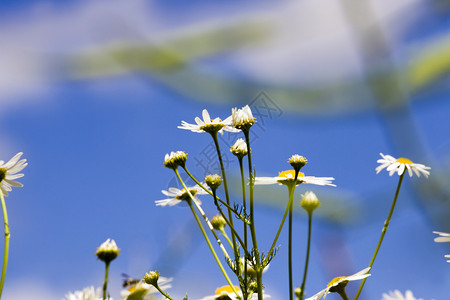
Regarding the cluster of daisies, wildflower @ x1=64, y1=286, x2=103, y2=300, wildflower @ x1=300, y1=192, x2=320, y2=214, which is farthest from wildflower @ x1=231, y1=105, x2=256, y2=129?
wildflower @ x1=64, y1=286, x2=103, y2=300

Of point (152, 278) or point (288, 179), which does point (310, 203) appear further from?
point (152, 278)

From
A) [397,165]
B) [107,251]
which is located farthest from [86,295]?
[397,165]

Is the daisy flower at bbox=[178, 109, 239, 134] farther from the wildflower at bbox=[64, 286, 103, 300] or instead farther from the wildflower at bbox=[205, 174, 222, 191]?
the wildflower at bbox=[64, 286, 103, 300]

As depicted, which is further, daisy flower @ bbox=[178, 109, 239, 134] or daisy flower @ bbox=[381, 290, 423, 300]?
daisy flower @ bbox=[178, 109, 239, 134]

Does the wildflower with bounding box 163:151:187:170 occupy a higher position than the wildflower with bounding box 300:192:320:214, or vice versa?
the wildflower with bounding box 163:151:187:170

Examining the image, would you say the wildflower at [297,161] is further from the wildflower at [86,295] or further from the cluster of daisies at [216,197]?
the wildflower at [86,295]

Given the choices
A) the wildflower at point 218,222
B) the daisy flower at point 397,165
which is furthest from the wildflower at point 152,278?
the daisy flower at point 397,165
